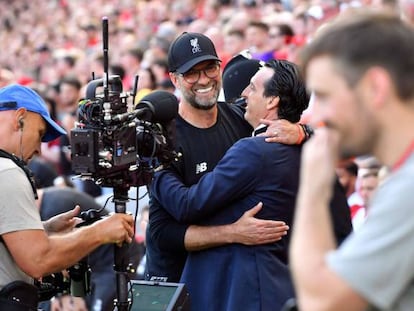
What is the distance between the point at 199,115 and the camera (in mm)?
5031

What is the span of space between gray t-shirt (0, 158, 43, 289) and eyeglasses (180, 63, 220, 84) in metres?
1.20

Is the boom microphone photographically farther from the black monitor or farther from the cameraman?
the black monitor

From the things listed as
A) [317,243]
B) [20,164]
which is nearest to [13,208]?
[20,164]

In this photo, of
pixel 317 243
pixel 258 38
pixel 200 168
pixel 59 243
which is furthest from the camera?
pixel 258 38

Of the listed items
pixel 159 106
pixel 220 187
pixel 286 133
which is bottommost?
pixel 220 187

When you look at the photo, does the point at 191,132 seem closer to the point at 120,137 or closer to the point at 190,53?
the point at 190,53

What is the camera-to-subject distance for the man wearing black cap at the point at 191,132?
478 cm

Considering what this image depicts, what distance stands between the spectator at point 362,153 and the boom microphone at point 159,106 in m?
2.01

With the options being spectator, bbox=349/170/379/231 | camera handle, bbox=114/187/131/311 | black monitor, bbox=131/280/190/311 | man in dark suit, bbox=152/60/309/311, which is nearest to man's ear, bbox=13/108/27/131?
camera handle, bbox=114/187/131/311

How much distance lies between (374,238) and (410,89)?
39cm

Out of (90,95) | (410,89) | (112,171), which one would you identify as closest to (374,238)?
(410,89)

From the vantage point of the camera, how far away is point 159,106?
4.55 metres

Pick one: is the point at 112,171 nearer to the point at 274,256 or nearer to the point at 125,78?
the point at 274,256

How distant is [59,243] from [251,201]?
35.0 inches
